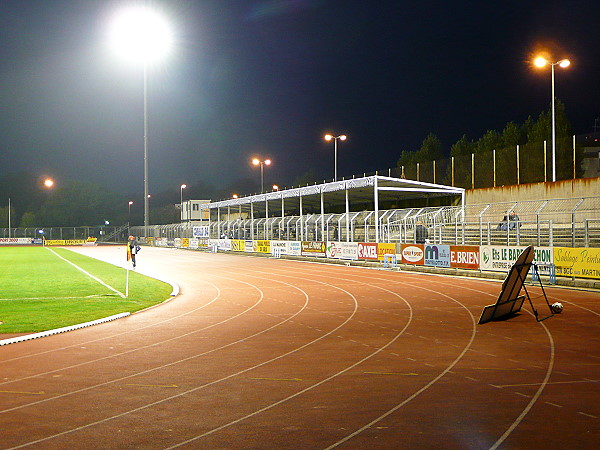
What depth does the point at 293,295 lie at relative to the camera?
1817 cm

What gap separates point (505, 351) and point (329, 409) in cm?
442

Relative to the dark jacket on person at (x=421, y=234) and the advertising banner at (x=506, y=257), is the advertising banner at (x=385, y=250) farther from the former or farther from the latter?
the advertising banner at (x=506, y=257)

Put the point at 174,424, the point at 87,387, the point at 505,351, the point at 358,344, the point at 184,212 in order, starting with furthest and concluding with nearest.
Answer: the point at 184,212 < the point at 358,344 < the point at 505,351 < the point at 87,387 < the point at 174,424

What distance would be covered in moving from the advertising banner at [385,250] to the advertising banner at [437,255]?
2529 mm

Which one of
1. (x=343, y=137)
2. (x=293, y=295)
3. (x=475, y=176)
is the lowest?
(x=293, y=295)

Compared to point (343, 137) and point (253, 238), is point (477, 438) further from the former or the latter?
point (253, 238)

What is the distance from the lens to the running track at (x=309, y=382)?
5.55 metres

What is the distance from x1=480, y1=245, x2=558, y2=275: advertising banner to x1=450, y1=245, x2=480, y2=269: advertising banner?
0.35 m

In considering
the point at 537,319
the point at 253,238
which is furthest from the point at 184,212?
the point at 537,319

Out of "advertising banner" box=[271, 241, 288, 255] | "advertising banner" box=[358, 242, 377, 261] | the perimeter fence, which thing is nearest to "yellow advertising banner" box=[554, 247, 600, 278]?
the perimeter fence

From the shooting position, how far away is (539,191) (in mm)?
31250

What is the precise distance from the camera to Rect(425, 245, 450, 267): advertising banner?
25484mm

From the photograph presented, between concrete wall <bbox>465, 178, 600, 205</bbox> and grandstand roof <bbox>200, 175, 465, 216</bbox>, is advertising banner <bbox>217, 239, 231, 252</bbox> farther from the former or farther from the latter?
concrete wall <bbox>465, 178, 600, 205</bbox>

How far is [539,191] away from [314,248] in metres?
14.0
